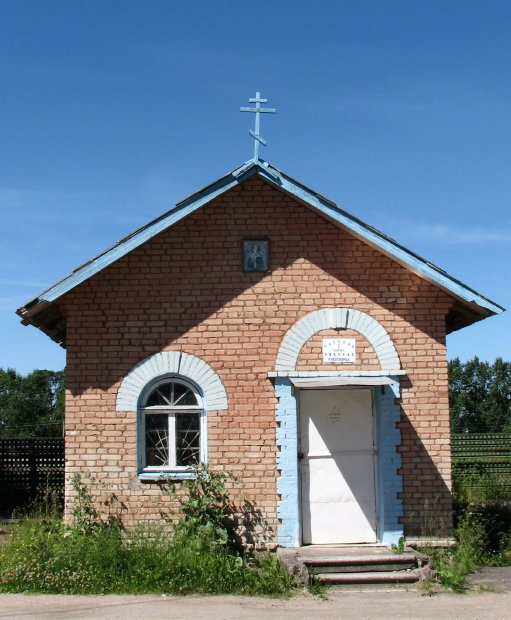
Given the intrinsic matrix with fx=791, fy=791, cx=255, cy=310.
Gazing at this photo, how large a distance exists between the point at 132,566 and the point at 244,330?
3210 millimetres

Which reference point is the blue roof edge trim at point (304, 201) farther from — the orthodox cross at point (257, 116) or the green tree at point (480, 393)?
the green tree at point (480, 393)

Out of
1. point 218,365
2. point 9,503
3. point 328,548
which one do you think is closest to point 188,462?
point 218,365

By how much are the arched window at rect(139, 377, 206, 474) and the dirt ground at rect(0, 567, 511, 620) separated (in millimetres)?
2074

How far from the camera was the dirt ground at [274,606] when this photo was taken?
25.4 feet

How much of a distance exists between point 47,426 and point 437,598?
4552 centimetres

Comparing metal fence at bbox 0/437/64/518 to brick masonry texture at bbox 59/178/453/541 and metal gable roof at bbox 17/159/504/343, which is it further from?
metal gable roof at bbox 17/159/504/343

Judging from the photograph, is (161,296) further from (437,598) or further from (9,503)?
(9,503)

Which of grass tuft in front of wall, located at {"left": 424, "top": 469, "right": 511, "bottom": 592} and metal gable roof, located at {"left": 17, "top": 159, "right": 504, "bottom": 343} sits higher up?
metal gable roof, located at {"left": 17, "top": 159, "right": 504, "bottom": 343}

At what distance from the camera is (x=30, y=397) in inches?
2211

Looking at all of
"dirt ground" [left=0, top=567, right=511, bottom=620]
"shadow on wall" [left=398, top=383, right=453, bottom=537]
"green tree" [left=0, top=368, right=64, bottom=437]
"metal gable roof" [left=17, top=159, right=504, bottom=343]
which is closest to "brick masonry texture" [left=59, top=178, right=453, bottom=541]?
"shadow on wall" [left=398, top=383, right=453, bottom=537]

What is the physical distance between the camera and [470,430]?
1778 inches

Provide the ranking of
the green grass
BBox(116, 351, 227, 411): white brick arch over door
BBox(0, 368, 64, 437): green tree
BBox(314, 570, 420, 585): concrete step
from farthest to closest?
BBox(0, 368, 64, 437): green tree → BBox(116, 351, 227, 411): white brick arch over door → BBox(314, 570, 420, 585): concrete step → the green grass

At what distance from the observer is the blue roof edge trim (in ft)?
32.7

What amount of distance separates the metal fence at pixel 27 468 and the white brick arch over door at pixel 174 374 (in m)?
5.90
